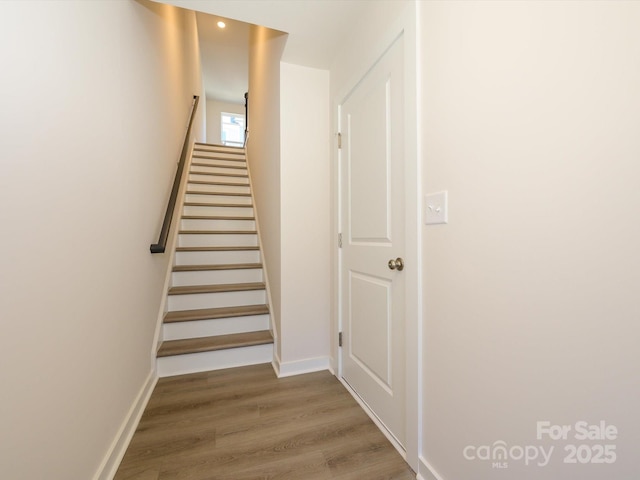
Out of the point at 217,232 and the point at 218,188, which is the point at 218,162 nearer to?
→ the point at 218,188

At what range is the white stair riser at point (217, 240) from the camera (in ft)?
9.27

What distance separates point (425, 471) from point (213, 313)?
5.79 feet

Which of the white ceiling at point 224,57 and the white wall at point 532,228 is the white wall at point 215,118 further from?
the white wall at point 532,228

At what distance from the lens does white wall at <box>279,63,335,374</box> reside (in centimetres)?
196

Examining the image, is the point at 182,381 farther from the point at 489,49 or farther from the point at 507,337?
the point at 489,49

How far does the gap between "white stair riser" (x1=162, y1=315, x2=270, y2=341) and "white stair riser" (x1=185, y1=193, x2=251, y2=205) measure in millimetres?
1627

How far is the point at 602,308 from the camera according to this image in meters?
0.59

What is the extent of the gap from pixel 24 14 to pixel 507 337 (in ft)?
5.47

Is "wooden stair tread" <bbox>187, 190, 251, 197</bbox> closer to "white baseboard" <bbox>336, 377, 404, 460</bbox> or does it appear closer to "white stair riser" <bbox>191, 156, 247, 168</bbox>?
"white stair riser" <bbox>191, 156, 247, 168</bbox>

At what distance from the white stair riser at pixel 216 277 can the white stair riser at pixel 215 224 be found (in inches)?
27.4

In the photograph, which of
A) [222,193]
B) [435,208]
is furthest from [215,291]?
[435,208]

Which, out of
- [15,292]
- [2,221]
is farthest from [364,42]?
[15,292]

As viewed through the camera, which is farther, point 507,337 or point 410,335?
point 410,335

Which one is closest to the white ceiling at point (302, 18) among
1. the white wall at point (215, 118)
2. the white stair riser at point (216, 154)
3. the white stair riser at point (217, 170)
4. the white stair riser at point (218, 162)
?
the white stair riser at point (217, 170)
